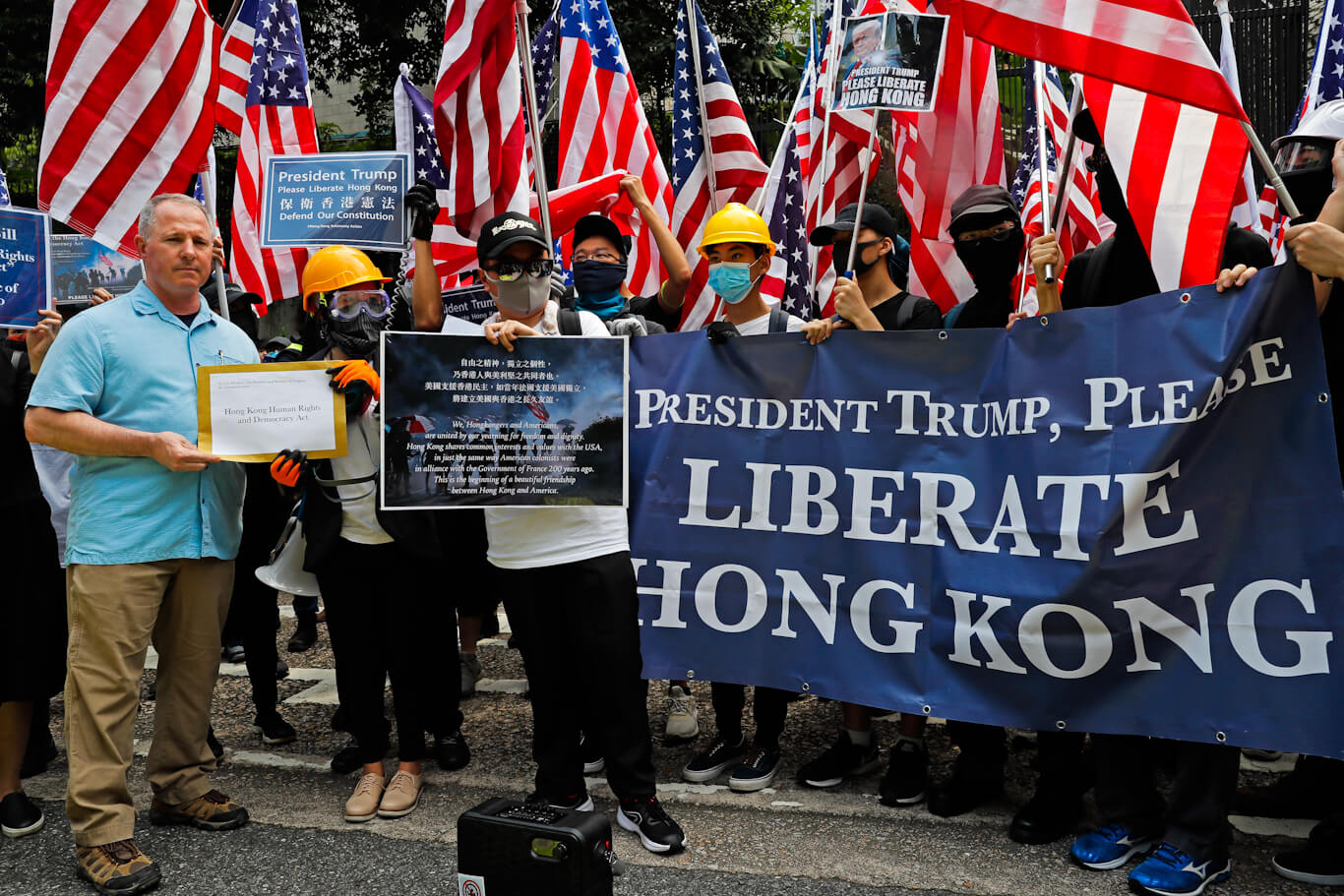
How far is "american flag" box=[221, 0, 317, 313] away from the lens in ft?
25.8

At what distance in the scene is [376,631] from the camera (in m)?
4.66

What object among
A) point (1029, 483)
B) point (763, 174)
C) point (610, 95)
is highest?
point (610, 95)

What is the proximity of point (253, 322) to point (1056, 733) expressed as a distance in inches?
194

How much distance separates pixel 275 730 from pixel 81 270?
137 inches

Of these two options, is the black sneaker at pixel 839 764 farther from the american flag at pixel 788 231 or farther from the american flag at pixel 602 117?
the american flag at pixel 602 117

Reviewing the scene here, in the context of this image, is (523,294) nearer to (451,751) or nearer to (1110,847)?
(451,751)

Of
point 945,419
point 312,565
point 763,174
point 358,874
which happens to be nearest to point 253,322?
point 312,565

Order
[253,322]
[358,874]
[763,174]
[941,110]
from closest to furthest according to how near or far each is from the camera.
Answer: [358,874] → [941,110] → [253,322] → [763,174]

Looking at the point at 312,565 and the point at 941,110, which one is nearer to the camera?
the point at 312,565

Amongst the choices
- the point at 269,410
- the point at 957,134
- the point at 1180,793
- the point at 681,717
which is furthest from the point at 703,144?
the point at 1180,793

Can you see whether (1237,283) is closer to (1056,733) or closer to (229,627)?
(1056,733)

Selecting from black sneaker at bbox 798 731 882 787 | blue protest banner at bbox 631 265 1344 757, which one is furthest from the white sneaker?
blue protest banner at bbox 631 265 1344 757

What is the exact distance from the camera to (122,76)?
504 centimetres

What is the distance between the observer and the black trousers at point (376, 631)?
4609 mm
